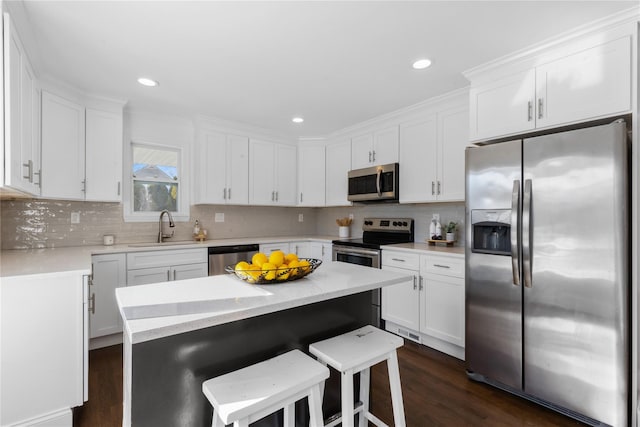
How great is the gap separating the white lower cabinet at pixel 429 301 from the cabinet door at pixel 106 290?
254 cm

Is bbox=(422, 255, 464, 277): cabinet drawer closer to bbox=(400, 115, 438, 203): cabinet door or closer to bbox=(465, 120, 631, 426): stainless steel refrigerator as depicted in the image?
bbox=(465, 120, 631, 426): stainless steel refrigerator

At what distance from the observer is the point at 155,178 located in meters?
3.59

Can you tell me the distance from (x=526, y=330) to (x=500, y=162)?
111 cm

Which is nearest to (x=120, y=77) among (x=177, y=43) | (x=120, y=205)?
(x=177, y=43)

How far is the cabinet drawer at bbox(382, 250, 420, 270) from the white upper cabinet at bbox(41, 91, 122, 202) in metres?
2.77

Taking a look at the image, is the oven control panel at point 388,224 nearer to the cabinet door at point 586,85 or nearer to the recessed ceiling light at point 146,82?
the cabinet door at point 586,85

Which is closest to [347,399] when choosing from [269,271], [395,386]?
[395,386]

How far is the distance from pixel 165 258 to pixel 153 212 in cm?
78

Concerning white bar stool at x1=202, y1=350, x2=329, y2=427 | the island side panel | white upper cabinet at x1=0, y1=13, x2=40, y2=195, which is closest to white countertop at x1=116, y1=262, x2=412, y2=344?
the island side panel

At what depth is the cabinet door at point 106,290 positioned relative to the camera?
107 inches

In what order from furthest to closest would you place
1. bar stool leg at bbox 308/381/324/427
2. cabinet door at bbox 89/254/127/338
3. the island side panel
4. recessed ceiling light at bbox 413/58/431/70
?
cabinet door at bbox 89/254/127/338 < recessed ceiling light at bbox 413/58/431/70 < bar stool leg at bbox 308/381/324/427 < the island side panel

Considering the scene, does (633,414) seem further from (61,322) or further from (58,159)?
(58,159)

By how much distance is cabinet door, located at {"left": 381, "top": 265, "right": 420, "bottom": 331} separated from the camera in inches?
113

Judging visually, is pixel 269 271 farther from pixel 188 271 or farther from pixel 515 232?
pixel 188 271
